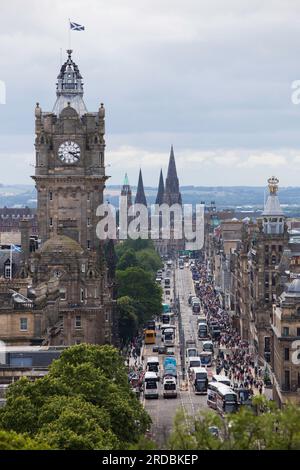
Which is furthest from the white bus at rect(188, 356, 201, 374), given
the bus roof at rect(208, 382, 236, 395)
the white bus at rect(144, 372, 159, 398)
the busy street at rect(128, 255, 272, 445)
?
the bus roof at rect(208, 382, 236, 395)

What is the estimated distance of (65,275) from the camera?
132625mm

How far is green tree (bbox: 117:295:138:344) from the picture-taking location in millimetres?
173000

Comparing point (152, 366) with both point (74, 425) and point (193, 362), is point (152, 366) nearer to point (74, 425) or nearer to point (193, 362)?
point (193, 362)

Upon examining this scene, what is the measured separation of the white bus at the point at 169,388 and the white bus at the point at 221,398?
7566mm

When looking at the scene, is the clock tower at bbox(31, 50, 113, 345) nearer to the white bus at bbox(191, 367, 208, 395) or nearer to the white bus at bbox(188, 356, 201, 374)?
the white bus at bbox(188, 356, 201, 374)

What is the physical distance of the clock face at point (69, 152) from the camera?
15450 cm

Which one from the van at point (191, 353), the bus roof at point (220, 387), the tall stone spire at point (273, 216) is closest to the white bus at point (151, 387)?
the bus roof at point (220, 387)

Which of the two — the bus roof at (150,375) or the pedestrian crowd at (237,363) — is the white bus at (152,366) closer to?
the pedestrian crowd at (237,363)

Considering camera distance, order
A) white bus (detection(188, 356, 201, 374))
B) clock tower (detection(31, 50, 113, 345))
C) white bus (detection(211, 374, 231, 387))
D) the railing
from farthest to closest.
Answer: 1. clock tower (detection(31, 50, 113, 345))
2. white bus (detection(188, 356, 201, 374))
3. white bus (detection(211, 374, 231, 387))
4. the railing

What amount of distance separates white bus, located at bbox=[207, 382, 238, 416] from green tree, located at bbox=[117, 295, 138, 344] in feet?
161

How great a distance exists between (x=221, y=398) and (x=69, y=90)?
52379 millimetres

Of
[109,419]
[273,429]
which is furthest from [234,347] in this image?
[273,429]

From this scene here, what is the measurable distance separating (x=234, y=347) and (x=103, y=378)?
8731 centimetres
